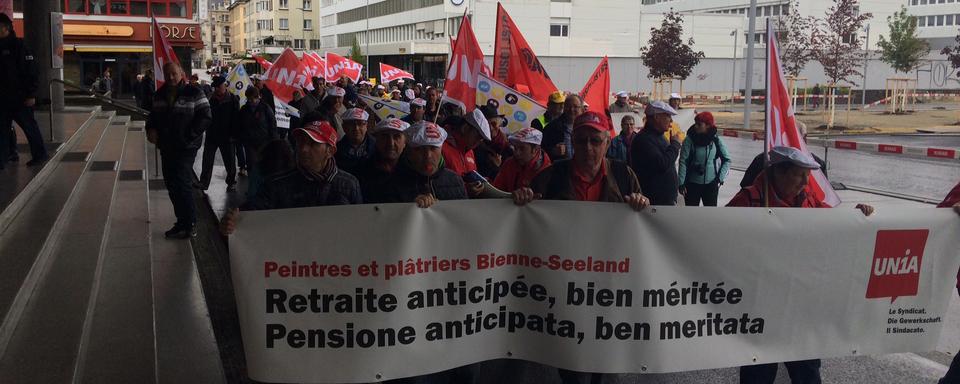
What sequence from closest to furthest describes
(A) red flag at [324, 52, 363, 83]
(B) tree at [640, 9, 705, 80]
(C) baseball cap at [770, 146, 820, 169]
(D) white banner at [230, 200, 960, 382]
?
1. (D) white banner at [230, 200, 960, 382]
2. (C) baseball cap at [770, 146, 820, 169]
3. (A) red flag at [324, 52, 363, 83]
4. (B) tree at [640, 9, 705, 80]

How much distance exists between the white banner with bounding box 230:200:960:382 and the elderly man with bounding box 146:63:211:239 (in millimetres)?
4659

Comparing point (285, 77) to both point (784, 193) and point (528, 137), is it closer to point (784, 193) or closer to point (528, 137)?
point (528, 137)

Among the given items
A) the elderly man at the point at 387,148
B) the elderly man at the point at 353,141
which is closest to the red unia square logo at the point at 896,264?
the elderly man at the point at 387,148

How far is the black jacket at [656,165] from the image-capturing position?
7629 millimetres

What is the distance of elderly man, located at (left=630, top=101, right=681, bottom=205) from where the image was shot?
25.0 feet

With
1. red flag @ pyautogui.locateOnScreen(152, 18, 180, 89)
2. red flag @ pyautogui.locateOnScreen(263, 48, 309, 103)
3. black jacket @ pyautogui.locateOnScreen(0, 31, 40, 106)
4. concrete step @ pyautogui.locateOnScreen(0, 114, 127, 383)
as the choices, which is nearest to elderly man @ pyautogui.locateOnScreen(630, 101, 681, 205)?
concrete step @ pyautogui.locateOnScreen(0, 114, 127, 383)

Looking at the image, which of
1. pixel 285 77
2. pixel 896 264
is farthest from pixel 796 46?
pixel 896 264

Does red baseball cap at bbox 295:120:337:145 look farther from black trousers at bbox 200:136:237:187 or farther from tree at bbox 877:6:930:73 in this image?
tree at bbox 877:6:930:73

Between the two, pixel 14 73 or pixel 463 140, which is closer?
pixel 463 140

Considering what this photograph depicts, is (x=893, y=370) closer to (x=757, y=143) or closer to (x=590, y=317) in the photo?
(x=590, y=317)

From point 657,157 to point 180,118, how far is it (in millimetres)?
4495

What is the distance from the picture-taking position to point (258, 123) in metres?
12.5

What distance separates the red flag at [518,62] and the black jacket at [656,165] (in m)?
2.84

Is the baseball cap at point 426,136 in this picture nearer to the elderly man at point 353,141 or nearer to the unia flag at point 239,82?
the elderly man at point 353,141
